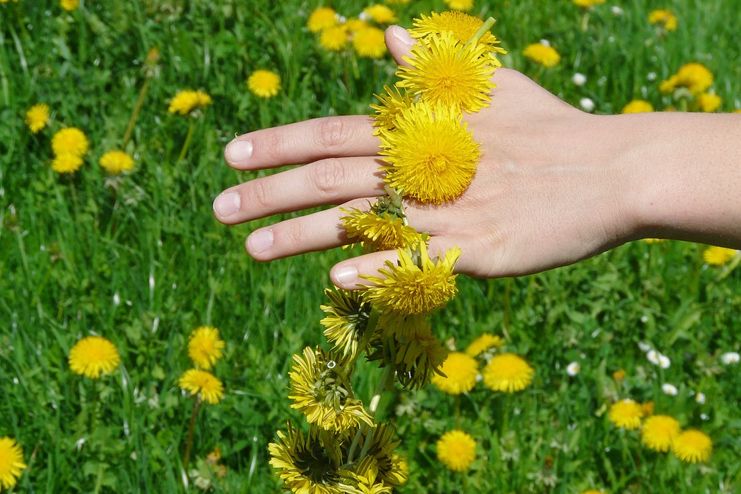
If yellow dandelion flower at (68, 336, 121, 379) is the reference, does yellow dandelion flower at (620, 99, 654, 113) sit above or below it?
below

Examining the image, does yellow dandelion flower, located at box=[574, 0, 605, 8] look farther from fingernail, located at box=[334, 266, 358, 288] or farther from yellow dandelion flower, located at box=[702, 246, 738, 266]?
fingernail, located at box=[334, 266, 358, 288]

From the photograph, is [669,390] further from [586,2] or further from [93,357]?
[586,2]

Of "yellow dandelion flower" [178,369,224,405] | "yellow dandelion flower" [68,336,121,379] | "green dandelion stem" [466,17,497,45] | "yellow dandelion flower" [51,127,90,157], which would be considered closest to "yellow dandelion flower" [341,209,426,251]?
"green dandelion stem" [466,17,497,45]

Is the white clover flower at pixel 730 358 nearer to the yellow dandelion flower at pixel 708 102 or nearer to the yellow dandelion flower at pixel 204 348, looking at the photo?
the yellow dandelion flower at pixel 708 102

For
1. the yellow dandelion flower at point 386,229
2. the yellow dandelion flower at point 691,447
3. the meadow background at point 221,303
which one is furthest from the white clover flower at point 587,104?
the yellow dandelion flower at point 386,229

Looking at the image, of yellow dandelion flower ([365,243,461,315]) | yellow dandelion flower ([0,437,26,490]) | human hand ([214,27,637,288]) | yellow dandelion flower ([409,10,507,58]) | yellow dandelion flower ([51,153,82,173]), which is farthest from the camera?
yellow dandelion flower ([51,153,82,173])
